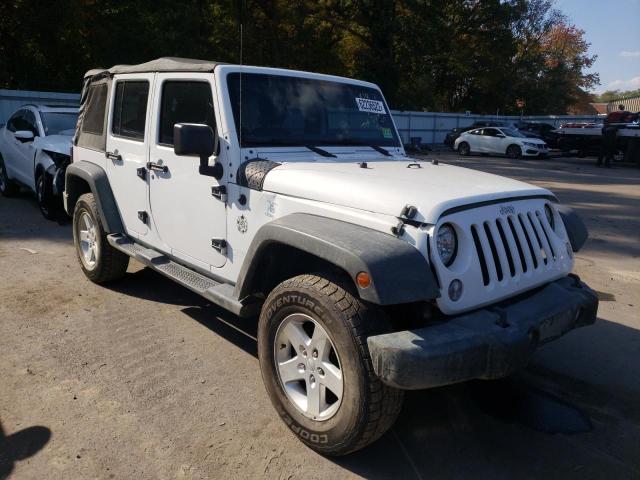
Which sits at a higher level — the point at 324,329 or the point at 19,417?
the point at 324,329

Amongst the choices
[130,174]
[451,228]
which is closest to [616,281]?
[451,228]

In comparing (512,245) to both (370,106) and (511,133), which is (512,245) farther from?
(511,133)

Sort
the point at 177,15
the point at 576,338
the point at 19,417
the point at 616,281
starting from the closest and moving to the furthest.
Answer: the point at 19,417 < the point at 576,338 < the point at 616,281 < the point at 177,15

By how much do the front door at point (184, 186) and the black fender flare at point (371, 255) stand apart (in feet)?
3.07

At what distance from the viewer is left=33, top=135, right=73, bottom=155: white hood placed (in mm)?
8062

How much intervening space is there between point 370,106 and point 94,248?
2988 millimetres

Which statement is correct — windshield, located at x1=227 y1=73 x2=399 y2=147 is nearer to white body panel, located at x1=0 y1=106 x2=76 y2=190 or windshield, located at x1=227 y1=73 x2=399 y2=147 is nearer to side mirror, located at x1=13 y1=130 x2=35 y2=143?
white body panel, located at x1=0 y1=106 x2=76 y2=190

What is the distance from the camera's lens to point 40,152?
27.2 feet

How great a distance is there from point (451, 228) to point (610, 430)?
5.34ft

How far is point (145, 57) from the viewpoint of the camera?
67.4 ft

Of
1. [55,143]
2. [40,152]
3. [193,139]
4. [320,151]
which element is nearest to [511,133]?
[55,143]

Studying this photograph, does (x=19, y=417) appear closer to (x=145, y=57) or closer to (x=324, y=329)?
(x=324, y=329)

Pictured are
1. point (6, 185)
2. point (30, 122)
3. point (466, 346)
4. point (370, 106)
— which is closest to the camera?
point (466, 346)

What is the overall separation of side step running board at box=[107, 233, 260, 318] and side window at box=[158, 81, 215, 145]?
3.03ft
